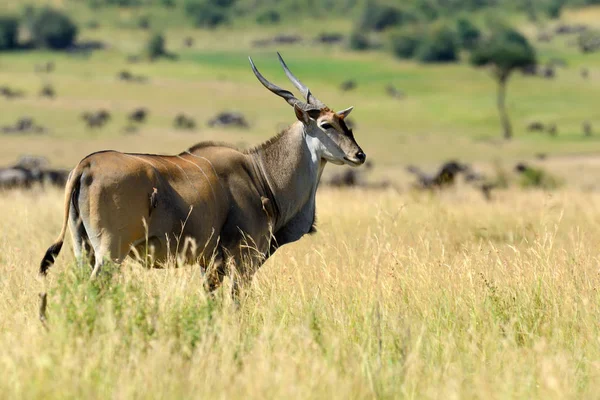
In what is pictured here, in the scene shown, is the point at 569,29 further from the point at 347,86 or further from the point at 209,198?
the point at 209,198

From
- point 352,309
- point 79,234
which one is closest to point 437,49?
point 352,309

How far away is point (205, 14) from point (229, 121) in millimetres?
69520

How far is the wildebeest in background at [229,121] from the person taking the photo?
4747cm

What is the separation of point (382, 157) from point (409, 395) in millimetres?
33175

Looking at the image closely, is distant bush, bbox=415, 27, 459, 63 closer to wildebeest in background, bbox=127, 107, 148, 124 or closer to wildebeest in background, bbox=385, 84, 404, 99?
wildebeest in background, bbox=385, 84, 404, 99

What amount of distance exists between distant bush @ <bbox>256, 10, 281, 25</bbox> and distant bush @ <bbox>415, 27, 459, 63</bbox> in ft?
107

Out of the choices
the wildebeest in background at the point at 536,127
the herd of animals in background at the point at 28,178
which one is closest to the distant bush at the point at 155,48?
the wildebeest in background at the point at 536,127

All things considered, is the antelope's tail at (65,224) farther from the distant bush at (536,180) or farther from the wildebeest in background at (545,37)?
the wildebeest in background at (545,37)

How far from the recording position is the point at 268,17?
11831 centimetres

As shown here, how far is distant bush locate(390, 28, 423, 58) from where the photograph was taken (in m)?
90.7

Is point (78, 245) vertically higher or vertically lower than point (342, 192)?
higher

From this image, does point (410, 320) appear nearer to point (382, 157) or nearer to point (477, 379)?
point (477, 379)

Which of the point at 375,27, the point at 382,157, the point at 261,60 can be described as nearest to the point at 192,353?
the point at 382,157

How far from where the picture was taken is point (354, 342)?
564 cm
